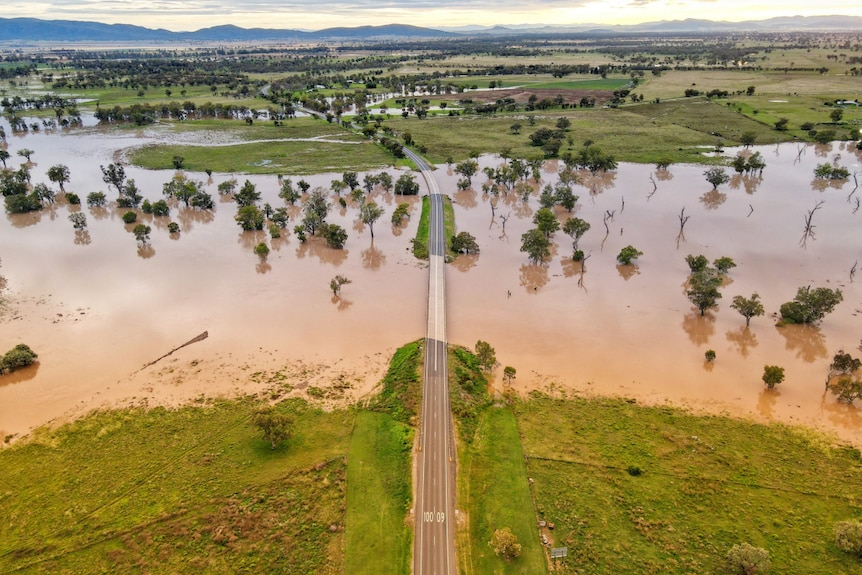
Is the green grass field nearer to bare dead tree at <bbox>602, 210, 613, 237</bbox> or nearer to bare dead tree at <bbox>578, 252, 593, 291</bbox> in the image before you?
bare dead tree at <bbox>602, 210, 613, 237</bbox>

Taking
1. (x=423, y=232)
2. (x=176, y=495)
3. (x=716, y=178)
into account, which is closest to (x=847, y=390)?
(x=176, y=495)

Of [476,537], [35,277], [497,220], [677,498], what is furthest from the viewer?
[497,220]

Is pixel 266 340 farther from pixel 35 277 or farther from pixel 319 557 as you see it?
pixel 35 277

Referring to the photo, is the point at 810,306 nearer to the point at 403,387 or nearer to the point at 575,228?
the point at 575,228

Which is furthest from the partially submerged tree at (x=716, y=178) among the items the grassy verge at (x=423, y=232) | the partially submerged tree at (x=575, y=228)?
the grassy verge at (x=423, y=232)

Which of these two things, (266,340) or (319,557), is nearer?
(319,557)

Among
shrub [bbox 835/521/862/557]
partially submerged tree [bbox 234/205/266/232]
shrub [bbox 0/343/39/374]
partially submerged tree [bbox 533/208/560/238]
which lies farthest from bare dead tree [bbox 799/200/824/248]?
shrub [bbox 0/343/39/374]

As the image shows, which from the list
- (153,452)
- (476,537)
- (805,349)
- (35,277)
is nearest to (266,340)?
(153,452)
